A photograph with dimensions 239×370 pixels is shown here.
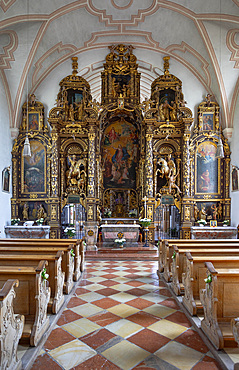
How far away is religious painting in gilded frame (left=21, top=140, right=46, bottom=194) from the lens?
16062 mm

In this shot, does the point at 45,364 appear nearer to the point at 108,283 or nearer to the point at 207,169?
the point at 108,283

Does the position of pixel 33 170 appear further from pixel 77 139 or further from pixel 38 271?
pixel 38 271

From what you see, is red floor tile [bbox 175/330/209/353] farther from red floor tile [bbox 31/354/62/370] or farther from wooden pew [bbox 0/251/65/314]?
wooden pew [bbox 0/251/65/314]

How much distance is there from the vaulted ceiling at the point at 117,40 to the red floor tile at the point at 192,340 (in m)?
13.5

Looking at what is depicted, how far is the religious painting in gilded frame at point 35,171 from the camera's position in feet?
52.7

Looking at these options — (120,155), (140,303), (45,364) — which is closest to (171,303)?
(140,303)

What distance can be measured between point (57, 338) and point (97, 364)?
1.02 metres

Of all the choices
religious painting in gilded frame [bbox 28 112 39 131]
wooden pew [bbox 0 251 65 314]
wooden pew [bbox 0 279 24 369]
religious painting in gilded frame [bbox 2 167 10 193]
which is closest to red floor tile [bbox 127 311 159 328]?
wooden pew [bbox 0 251 65 314]

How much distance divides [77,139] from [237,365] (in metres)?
14.5

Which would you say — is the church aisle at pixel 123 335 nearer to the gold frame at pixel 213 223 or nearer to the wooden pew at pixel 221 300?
the wooden pew at pixel 221 300

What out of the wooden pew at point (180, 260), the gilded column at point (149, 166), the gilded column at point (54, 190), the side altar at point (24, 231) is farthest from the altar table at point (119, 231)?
the wooden pew at point (180, 260)

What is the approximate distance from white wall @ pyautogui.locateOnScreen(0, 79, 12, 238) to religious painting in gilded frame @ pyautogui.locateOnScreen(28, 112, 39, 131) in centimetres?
137

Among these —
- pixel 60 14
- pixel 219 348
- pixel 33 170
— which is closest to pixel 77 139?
pixel 33 170

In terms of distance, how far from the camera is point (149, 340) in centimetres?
423
